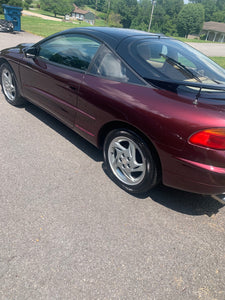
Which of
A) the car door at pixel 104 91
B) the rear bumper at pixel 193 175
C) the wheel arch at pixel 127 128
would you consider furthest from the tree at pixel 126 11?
the rear bumper at pixel 193 175

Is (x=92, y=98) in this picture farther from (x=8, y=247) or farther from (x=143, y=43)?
(x=8, y=247)

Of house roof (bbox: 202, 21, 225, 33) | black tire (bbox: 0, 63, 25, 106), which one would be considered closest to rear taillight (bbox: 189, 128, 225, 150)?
black tire (bbox: 0, 63, 25, 106)

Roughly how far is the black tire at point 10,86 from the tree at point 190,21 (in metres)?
99.6

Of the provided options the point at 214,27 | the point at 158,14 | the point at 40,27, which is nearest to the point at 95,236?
the point at 40,27

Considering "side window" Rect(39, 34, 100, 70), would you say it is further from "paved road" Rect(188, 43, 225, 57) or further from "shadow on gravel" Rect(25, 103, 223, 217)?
"paved road" Rect(188, 43, 225, 57)

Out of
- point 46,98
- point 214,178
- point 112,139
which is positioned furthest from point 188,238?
point 46,98

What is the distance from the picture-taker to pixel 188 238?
7.52 feet

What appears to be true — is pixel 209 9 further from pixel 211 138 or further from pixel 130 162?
pixel 211 138

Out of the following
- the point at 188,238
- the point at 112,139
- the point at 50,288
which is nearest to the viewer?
the point at 50,288

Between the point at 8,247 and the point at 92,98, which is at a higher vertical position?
the point at 92,98

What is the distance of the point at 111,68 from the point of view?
8.98 ft

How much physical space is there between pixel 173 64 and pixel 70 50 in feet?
4.69

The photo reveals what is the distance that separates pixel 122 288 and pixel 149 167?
111 cm

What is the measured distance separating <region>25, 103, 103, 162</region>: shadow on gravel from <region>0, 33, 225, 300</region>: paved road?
19 centimetres
